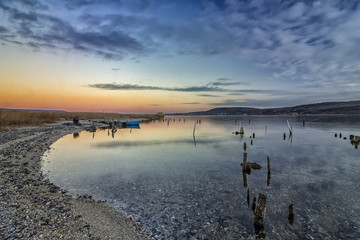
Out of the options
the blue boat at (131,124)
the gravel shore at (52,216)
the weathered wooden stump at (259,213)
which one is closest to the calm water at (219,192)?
the weathered wooden stump at (259,213)

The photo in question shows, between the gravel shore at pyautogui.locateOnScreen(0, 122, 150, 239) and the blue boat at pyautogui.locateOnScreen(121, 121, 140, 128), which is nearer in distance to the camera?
the gravel shore at pyautogui.locateOnScreen(0, 122, 150, 239)

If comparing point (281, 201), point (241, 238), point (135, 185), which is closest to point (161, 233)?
point (241, 238)

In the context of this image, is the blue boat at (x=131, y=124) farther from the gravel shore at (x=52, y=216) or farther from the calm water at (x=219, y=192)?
the gravel shore at (x=52, y=216)

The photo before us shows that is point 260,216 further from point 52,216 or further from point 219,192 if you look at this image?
point 52,216

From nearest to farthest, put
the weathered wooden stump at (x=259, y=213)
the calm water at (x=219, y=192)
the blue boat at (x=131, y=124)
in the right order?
1. the weathered wooden stump at (x=259, y=213)
2. the calm water at (x=219, y=192)
3. the blue boat at (x=131, y=124)

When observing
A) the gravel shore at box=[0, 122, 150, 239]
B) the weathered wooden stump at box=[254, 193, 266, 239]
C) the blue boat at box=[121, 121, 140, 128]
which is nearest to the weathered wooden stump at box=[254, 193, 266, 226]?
the weathered wooden stump at box=[254, 193, 266, 239]

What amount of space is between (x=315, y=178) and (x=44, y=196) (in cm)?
2013

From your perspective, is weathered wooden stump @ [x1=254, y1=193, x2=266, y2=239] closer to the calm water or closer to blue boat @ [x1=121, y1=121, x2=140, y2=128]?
the calm water

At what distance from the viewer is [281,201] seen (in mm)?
11234

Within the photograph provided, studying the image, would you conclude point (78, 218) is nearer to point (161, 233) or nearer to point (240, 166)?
point (161, 233)

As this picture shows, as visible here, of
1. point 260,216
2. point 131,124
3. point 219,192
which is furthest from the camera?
point 131,124

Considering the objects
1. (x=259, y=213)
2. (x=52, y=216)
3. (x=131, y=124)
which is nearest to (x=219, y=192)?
(x=259, y=213)

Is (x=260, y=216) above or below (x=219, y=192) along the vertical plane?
above

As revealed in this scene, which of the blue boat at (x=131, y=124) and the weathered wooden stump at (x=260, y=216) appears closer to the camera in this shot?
the weathered wooden stump at (x=260, y=216)
